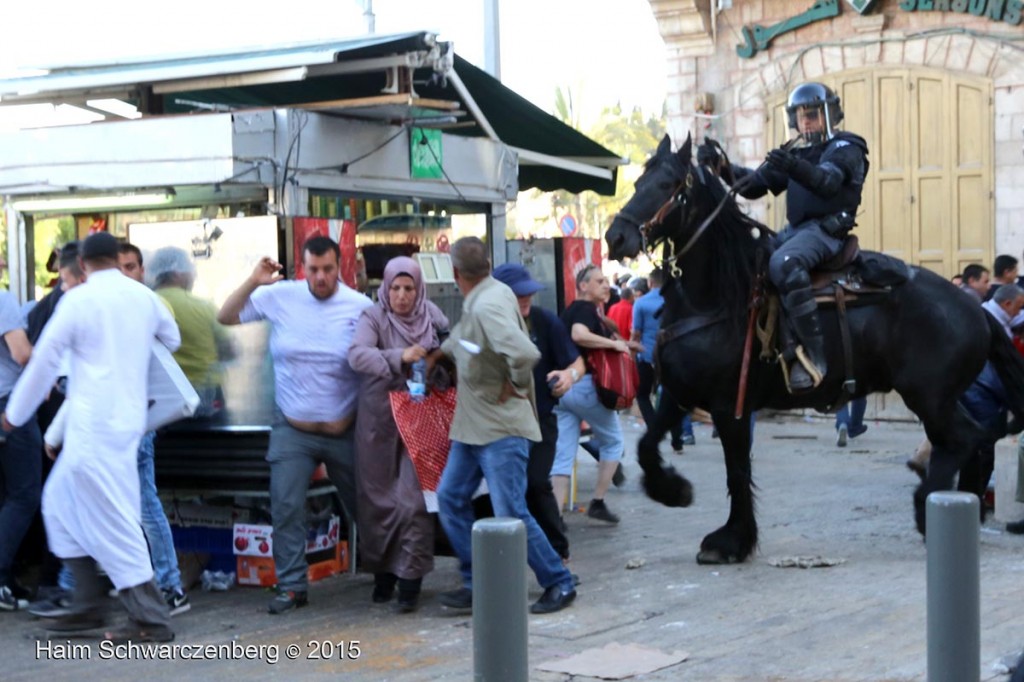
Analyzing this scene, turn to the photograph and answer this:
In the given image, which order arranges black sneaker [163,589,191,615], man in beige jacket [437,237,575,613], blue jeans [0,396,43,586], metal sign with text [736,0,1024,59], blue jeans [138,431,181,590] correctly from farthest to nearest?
metal sign with text [736,0,1024,59], blue jeans [0,396,43,586], black sneaker [163,589,191,615], blue jeans [138,431,181,590], man in beige jacket [437,237,575,613]

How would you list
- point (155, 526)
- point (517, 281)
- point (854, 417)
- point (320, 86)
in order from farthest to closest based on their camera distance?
point (854, 417)
point (320, 86)
point (517, 281)
point (155, 526)

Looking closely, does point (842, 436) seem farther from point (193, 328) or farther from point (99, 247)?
point (99, 247)

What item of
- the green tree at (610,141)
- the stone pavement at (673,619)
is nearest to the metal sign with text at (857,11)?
the stone pavement at (673,619)

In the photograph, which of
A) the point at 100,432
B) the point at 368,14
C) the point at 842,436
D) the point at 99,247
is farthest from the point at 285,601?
the point at 368,14

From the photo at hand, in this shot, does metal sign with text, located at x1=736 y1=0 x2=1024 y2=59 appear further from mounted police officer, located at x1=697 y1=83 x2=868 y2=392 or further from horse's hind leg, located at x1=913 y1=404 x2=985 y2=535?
horse's hind leg, located at x1=913 y1=404 x2=985 y2=535

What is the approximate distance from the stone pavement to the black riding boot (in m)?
1.09

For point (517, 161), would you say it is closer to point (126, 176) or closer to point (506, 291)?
point (126, 176)

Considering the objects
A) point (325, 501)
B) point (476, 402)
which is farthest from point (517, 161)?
point (476, 402)

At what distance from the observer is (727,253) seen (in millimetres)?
8703

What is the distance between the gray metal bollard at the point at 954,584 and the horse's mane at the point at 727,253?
152 inches

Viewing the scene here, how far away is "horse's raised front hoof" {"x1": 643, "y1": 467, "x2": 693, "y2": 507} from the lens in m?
8.92

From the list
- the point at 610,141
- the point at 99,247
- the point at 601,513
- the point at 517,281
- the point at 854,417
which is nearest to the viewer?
the point at 99,247

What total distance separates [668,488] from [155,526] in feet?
9.90

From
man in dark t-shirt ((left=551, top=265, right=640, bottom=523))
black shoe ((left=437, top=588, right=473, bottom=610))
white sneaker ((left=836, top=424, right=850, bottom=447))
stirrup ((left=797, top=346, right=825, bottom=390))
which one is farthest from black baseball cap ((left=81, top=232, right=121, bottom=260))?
white sneaker ((left=836, top=424, right=850, bottom=447))
